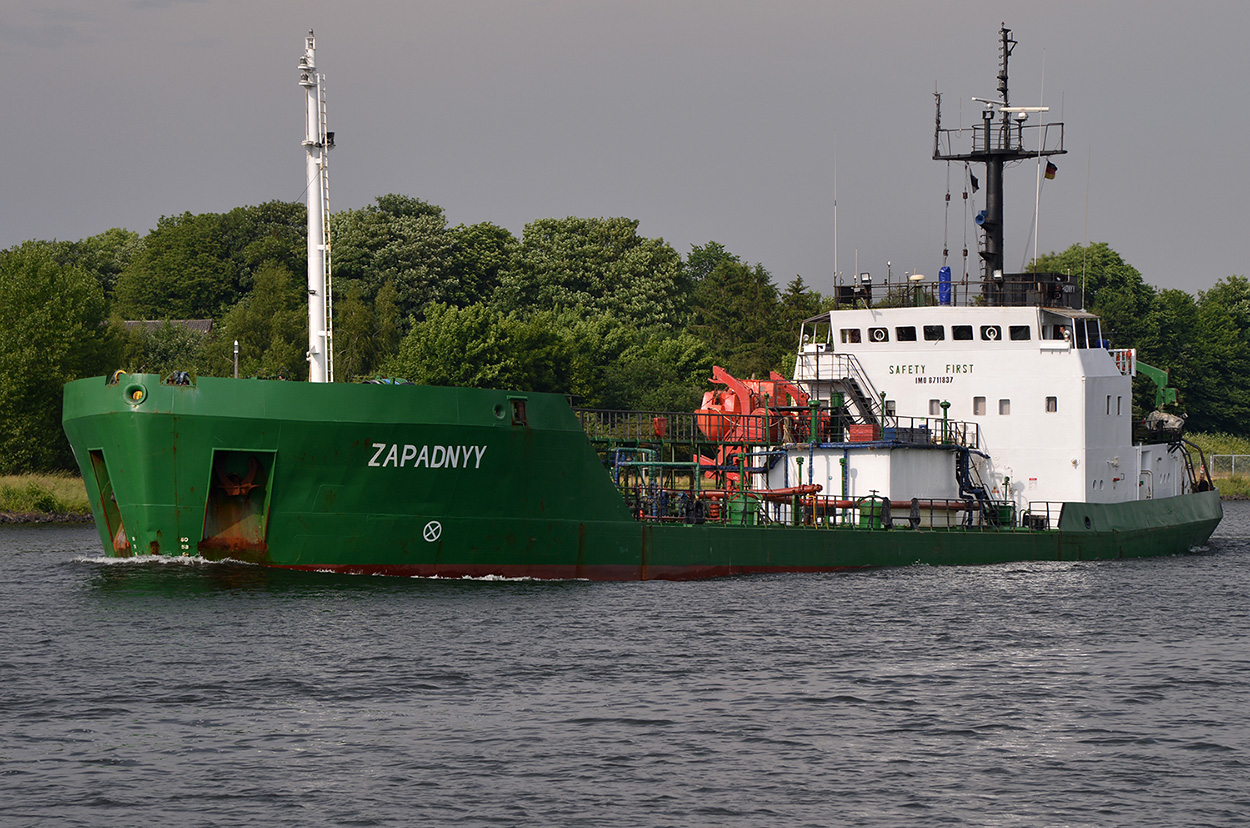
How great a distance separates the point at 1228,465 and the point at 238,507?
232ft

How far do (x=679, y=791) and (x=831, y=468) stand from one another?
1941 cm

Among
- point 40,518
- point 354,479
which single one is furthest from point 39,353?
point 354,479

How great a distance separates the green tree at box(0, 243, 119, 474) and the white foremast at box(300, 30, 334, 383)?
29233 mm

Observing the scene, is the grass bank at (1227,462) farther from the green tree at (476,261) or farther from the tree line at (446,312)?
the green tree at (476,261)

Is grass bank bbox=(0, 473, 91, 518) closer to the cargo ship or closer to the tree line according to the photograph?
the tree line

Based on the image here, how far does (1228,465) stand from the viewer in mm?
82750

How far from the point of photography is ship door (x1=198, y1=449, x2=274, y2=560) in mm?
25578

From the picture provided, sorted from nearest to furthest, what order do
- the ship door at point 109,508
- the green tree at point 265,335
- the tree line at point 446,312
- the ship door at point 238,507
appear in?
the ship door at point 238,507 → the ship door at point 109,508 → the tree line at point 446,312 → the green tree at point 265,335

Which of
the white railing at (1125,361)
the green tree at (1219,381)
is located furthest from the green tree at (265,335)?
the green tree at (1219,381)

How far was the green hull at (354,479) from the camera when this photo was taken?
25203mm

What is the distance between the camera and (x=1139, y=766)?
16.1 m

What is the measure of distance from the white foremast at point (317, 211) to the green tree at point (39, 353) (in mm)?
29233

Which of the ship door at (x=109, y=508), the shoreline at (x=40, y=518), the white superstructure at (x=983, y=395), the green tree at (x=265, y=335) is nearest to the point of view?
the ship door at (x=109, y=508)

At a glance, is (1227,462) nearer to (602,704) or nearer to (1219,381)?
(1219,381)
